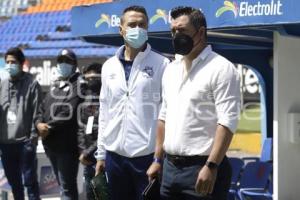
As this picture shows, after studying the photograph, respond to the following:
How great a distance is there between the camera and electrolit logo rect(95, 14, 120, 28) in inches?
332

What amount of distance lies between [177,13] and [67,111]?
3269 millimetres

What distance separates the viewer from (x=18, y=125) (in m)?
7.75

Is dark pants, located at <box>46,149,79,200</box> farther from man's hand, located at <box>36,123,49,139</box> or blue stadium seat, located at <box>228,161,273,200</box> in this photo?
blue stadium seat, located at <box>228,161,273,200</box>

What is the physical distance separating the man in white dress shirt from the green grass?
15.7m

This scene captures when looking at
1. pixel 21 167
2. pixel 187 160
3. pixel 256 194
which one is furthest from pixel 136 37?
pixel 256 194

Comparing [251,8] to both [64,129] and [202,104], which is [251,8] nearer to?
[64,129]

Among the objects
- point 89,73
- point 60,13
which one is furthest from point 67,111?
point 60,13

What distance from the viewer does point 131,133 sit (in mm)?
4887

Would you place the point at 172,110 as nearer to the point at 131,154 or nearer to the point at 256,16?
the point at 131,154

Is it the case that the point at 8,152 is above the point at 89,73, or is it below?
below

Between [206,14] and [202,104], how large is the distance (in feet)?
10.8

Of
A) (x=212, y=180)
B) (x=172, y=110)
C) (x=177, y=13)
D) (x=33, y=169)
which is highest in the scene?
(x=177, y=13)

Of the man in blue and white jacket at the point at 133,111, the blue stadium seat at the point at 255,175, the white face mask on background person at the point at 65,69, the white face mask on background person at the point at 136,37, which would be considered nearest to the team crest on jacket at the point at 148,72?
the man in blue and white jacket at the point at 133,111

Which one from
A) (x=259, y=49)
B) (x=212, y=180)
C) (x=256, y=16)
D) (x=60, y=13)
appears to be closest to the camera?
(x=212, y=180)
